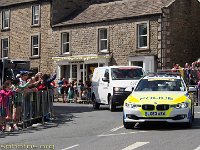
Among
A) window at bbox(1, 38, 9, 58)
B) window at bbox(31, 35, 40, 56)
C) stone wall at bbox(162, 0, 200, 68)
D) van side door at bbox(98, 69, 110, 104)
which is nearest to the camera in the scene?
van side door at bbox(98, 69, 110, 104)

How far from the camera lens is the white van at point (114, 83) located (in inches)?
832

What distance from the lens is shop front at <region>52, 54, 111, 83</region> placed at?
36.7m

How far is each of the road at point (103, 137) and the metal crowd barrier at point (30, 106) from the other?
0.43 m

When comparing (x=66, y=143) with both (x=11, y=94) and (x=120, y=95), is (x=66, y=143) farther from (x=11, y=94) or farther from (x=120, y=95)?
(x=120, y=95)

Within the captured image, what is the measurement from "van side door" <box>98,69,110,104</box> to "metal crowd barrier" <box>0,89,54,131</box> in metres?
4.21

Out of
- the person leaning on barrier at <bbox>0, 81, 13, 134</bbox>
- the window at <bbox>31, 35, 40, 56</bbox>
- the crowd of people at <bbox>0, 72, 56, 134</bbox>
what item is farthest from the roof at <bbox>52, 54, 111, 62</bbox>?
the person leaning on barrier at <bbox>0, 81, 13, 134</bbox>

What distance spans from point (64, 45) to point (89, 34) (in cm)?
307

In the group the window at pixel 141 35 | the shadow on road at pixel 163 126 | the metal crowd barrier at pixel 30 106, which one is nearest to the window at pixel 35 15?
the window at pixel 141 35

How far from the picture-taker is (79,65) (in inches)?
1512

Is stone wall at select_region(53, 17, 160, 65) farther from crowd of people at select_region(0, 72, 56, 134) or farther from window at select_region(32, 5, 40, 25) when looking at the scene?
crowd of people at select_region(0, 72, 56, 134)

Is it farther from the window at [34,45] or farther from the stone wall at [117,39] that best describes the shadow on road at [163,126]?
the window at [34,45]

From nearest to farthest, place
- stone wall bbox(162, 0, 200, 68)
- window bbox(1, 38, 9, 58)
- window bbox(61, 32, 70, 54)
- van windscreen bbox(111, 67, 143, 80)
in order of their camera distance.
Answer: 1. van windscreen bbox(111, 67, 143, 80)
2. stone wall bbox(162, 0, 200, 68)
3. window bbox(61, 32, 70, 54)
4. window bbox(1, 38, 9, 58)

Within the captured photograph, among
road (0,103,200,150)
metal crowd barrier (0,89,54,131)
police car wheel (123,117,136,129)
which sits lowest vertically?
road (0,103,200,150)

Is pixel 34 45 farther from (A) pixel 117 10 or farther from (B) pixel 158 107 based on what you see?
(B) pixel 158 107
